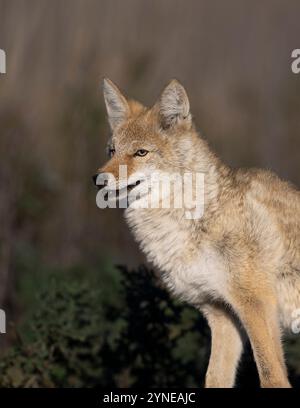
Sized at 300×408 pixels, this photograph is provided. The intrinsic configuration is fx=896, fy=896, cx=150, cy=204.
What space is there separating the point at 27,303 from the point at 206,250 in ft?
16.1

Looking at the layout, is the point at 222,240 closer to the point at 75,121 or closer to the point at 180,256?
the point at 180,256

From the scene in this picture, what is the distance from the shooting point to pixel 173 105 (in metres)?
6.50

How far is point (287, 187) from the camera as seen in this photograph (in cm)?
634

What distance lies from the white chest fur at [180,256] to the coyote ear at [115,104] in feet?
2.76

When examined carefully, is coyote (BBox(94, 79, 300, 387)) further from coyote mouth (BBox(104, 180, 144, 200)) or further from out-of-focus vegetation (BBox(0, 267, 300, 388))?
out-of-focus vegetation (BBox(0, 267, 300, 388))

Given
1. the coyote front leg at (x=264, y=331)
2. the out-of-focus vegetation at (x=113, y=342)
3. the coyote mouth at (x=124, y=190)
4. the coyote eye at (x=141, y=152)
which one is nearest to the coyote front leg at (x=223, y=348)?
the coyote front leg at (x=264, y=331)

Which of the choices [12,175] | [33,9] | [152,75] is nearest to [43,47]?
[33,9]

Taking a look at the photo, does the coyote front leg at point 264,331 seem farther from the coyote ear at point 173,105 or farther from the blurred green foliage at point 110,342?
the blurred green foliage at point 110,342

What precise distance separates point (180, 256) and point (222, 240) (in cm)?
34

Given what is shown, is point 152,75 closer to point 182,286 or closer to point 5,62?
point 5,62

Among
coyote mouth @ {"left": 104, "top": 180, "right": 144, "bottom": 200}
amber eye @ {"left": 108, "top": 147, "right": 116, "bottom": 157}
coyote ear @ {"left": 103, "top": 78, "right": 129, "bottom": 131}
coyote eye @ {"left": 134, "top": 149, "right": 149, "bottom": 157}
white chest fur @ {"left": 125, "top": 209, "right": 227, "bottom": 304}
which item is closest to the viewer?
white chest fur @ {"left": 125, "top": 209, "right": 227, "bottom": 304}

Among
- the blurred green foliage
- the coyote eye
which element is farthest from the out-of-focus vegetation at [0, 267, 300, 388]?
the coyote eye

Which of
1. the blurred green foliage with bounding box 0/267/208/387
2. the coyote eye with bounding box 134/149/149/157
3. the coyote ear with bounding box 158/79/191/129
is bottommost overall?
the blurred green foliage with bounding box 0/267/208/387

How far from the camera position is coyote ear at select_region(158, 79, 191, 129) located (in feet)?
21.0
